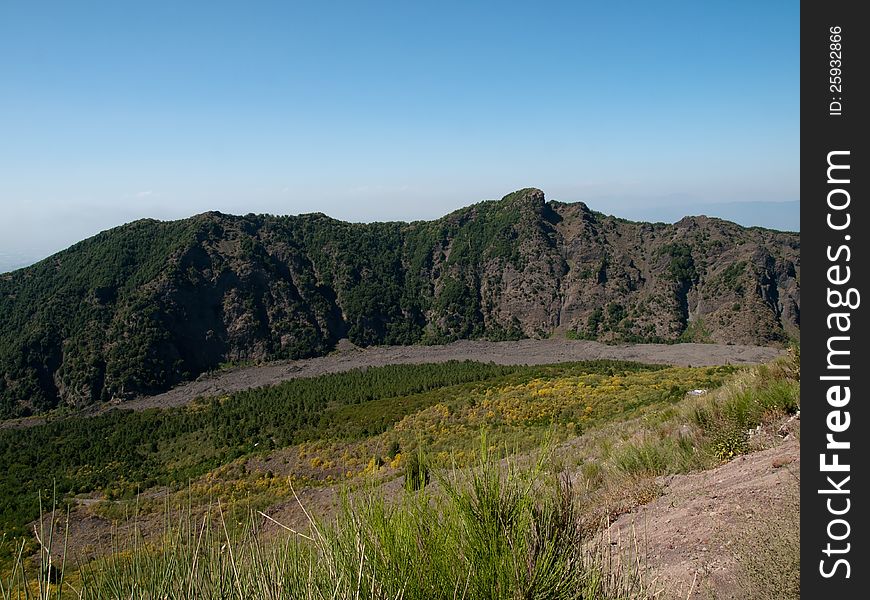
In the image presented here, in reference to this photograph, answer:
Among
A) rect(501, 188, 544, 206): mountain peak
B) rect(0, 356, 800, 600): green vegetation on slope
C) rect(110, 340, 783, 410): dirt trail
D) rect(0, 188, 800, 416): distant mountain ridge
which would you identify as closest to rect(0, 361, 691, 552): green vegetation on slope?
rect(110, 340, 783, 410): dirt trail

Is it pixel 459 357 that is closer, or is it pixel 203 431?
pixel 203 431

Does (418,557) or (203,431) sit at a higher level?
(418,557)

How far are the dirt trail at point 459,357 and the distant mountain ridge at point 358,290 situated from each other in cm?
244

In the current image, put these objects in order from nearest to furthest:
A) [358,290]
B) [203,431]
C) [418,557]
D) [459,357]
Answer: [418,557] < [203,431] < [459,357] < [358,290]

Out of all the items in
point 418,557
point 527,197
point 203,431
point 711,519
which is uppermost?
point 527,197

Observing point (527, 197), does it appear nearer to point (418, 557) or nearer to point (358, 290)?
point (358, 290)

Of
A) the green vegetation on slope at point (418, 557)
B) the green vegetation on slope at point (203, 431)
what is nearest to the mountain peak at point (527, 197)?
the green vegetation on slope at point (203, 431)

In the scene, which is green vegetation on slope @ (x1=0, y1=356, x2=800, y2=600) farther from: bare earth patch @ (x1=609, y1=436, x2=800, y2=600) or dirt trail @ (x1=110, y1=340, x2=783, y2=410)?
dirt trail @ (x1=110, y1=340, x2=783, y2=410)

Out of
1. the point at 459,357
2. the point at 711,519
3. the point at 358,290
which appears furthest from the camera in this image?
the point at 358,290

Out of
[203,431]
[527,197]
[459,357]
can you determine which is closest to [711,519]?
[203,431]

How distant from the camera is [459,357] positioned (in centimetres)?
5925

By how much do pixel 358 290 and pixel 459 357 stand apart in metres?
22.8
